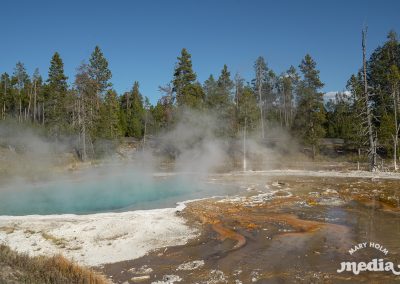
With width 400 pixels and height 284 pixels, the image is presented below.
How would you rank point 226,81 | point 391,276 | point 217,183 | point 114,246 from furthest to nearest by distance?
point 226,81 < point 217,183 < point 114,246 < point 391,276

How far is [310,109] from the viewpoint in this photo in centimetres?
3459

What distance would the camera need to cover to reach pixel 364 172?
76.0 feet

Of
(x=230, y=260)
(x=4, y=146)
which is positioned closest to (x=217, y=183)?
(x=230, y=260)

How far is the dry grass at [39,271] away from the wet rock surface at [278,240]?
110 centimetres

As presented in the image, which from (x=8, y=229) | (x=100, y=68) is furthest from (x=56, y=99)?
(x=8, y=229)

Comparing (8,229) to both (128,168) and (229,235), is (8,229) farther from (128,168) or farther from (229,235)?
(128,168)

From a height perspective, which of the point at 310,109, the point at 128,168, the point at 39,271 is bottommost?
the point at 39,271

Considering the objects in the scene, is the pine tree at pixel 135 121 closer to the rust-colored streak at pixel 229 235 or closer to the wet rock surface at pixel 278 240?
the wet rock surface at pixel 278 240

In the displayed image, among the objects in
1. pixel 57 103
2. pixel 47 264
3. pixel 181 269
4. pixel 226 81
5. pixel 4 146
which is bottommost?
pixel 181 269

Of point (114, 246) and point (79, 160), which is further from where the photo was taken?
point (79, 160)

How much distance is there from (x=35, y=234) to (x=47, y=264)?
4357 mm

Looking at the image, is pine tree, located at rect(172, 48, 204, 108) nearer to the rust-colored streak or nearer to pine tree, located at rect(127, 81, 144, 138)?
pine tree, located at rect(127, 81, 144, 138)

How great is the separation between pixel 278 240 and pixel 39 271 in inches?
224

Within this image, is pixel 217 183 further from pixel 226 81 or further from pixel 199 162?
pixel 226 81
